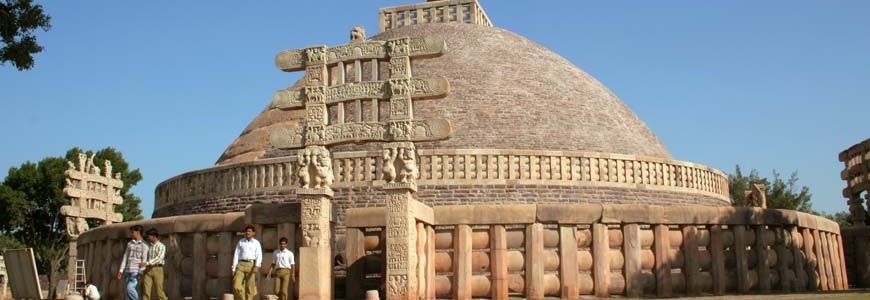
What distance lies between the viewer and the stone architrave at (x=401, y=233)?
10.8m

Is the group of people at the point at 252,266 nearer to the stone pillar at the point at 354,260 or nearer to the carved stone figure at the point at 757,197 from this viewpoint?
the stone pillar at the point at 354,260

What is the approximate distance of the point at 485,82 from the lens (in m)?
24.1

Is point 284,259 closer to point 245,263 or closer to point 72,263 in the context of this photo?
point 245,263

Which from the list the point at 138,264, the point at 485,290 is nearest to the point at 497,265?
the point at 485,290

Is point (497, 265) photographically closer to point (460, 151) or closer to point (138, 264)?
point (138, 264)

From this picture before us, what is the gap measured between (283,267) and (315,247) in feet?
1.87

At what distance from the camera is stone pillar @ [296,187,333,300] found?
11108 millimetres

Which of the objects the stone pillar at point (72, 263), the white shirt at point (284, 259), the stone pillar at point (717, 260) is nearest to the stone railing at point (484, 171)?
the stone pillar at point (72, 263)

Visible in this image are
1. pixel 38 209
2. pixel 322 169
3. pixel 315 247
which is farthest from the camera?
pixel 38 209

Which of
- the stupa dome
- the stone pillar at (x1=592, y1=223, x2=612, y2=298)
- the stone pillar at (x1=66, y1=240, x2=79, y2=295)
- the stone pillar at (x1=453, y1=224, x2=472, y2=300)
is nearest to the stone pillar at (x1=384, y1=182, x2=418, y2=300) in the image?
the stone pillar at (x1=453, y1=224, x2=472, y2=300)

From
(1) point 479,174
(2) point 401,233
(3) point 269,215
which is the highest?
(1) point 479,174

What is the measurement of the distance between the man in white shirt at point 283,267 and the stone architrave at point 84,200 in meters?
9.94

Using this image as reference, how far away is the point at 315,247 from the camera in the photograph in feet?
36.7

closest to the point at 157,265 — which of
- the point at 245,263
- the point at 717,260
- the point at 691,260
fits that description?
the point at 245,263
